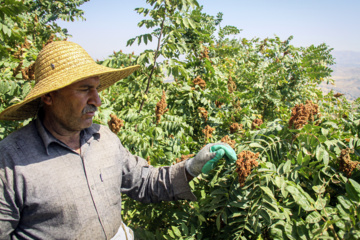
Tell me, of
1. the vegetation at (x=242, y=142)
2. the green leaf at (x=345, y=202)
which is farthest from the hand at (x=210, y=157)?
the green leaf at (x=345, y=202)

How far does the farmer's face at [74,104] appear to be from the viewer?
1.60m

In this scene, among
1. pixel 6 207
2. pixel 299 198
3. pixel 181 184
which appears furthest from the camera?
pixel 181 184

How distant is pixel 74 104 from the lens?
161cm

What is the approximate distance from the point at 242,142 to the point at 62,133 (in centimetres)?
146

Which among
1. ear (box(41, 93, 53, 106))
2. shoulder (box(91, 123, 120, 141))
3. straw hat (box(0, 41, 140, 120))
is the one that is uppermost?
straw hat (box(0, 41, 140, 120))

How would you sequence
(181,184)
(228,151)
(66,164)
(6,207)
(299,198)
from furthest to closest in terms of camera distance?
1. (181,184)
2. (228,151)
3. (66,164)
4. (299,198)
5. (6,207)

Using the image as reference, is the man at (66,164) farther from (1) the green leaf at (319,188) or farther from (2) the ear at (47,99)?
(1) the green leaf at (319,188)

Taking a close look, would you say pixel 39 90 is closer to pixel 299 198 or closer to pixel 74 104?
pixel 74 104

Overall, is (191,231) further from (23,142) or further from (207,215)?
(23,142)

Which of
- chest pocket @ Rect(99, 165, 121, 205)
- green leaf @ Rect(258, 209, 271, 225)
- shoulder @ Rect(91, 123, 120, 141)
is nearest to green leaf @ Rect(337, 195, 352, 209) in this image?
green leaf @ Rect(258, 209, 271, 225)

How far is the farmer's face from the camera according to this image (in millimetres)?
1603

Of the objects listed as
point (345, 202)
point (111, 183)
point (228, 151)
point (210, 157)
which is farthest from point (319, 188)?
point (111, 183)

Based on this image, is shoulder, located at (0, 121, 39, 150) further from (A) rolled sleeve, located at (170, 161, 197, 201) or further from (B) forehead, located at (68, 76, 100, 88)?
(A) rolled sleeve, located at (170, 161, 197, 201)

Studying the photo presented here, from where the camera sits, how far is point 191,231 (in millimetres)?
1898
